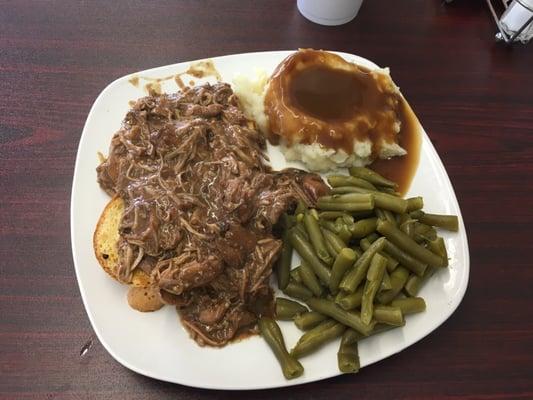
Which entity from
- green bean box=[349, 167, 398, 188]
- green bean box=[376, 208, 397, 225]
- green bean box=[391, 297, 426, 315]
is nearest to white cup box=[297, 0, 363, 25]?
green bean box=[349, 167, 398, 188]

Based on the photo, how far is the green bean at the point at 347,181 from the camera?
3.33 meters

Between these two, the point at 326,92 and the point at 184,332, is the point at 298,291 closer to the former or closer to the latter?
the point at 184,332

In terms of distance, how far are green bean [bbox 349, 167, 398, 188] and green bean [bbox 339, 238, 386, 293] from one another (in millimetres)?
587

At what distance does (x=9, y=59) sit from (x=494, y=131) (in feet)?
14.3

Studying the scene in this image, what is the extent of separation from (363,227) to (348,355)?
77 cm

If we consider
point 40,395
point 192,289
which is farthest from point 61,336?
point 192,289

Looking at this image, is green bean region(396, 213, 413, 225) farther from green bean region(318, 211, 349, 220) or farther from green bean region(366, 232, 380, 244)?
green bean region(318, 211, 349, 220)

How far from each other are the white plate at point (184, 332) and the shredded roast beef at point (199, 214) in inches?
4.4

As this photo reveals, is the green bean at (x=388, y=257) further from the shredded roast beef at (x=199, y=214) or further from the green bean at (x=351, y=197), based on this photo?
the shredded roast beef at (x=199, y=214)

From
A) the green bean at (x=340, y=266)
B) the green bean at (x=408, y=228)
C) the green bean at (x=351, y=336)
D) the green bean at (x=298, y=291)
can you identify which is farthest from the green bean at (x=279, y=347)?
the green bean at (x=408, y=228)

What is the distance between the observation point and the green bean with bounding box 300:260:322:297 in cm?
297

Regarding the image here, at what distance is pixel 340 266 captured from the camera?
2826 millimetres

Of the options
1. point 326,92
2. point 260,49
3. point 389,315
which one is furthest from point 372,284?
point 260,49

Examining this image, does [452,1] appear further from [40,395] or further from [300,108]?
[40,395]
